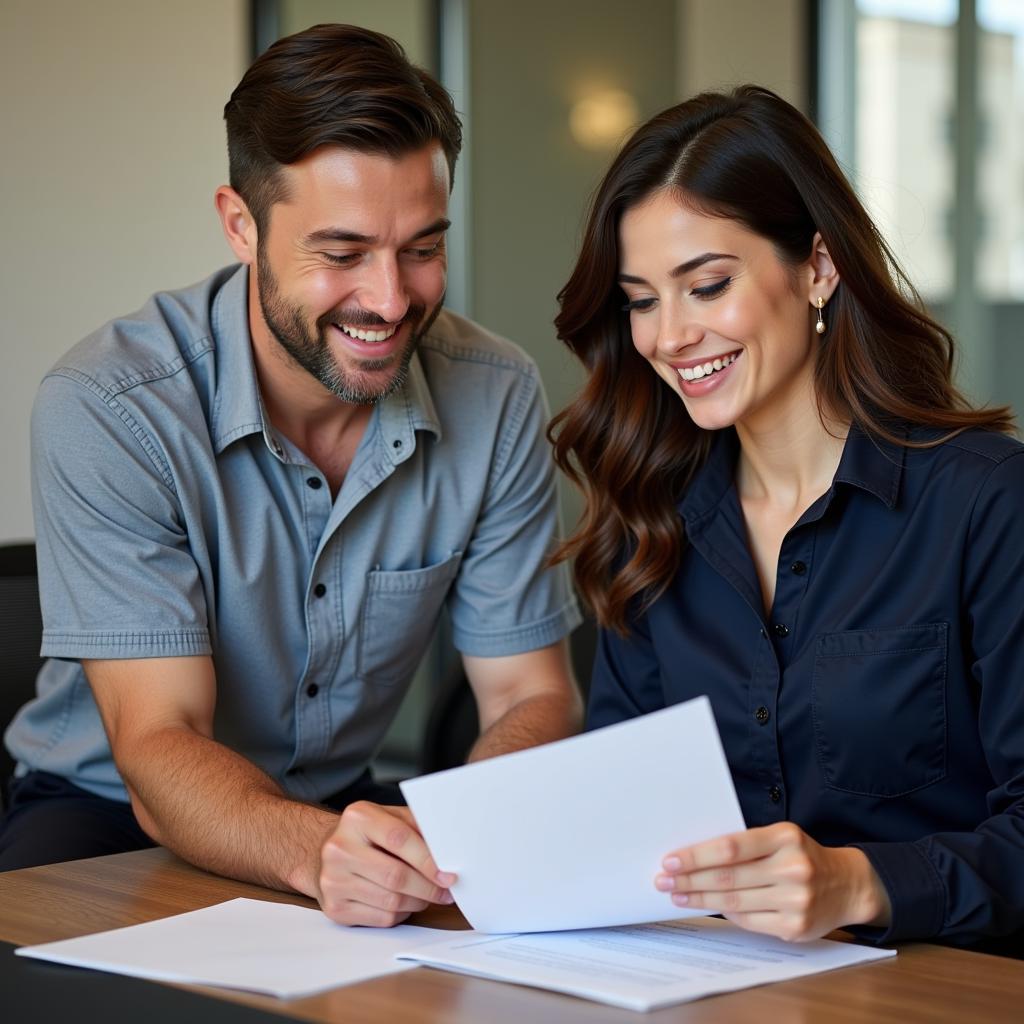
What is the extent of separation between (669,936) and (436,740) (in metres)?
1.24

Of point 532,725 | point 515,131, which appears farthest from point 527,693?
point 515,131

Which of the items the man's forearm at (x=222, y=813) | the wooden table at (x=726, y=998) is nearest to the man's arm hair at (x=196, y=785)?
the man's forearm at (x=222, y=813)

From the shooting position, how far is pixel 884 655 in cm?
168

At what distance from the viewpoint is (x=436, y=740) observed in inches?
100.0

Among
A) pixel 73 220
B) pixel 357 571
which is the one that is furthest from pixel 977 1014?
pixel 73 220

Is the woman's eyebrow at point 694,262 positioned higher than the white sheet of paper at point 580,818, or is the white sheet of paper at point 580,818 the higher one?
the woman's eyebrow at point 694,262

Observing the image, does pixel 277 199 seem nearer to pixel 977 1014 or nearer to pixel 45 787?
pixel 45 787

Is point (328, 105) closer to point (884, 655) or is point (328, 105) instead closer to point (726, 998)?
point (884, 655)

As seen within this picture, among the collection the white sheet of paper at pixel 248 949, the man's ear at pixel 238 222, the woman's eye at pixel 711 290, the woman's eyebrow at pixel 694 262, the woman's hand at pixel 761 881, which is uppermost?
the man's ear at pixel 238 222

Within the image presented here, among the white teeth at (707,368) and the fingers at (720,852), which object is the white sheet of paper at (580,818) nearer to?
the fingers at (720,852)

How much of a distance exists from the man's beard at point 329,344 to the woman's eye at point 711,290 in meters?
0.46

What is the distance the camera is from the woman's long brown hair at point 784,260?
1.82 m

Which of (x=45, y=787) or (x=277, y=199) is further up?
(x=277, y=199)

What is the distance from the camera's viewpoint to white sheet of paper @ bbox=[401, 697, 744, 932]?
114 centimetres
